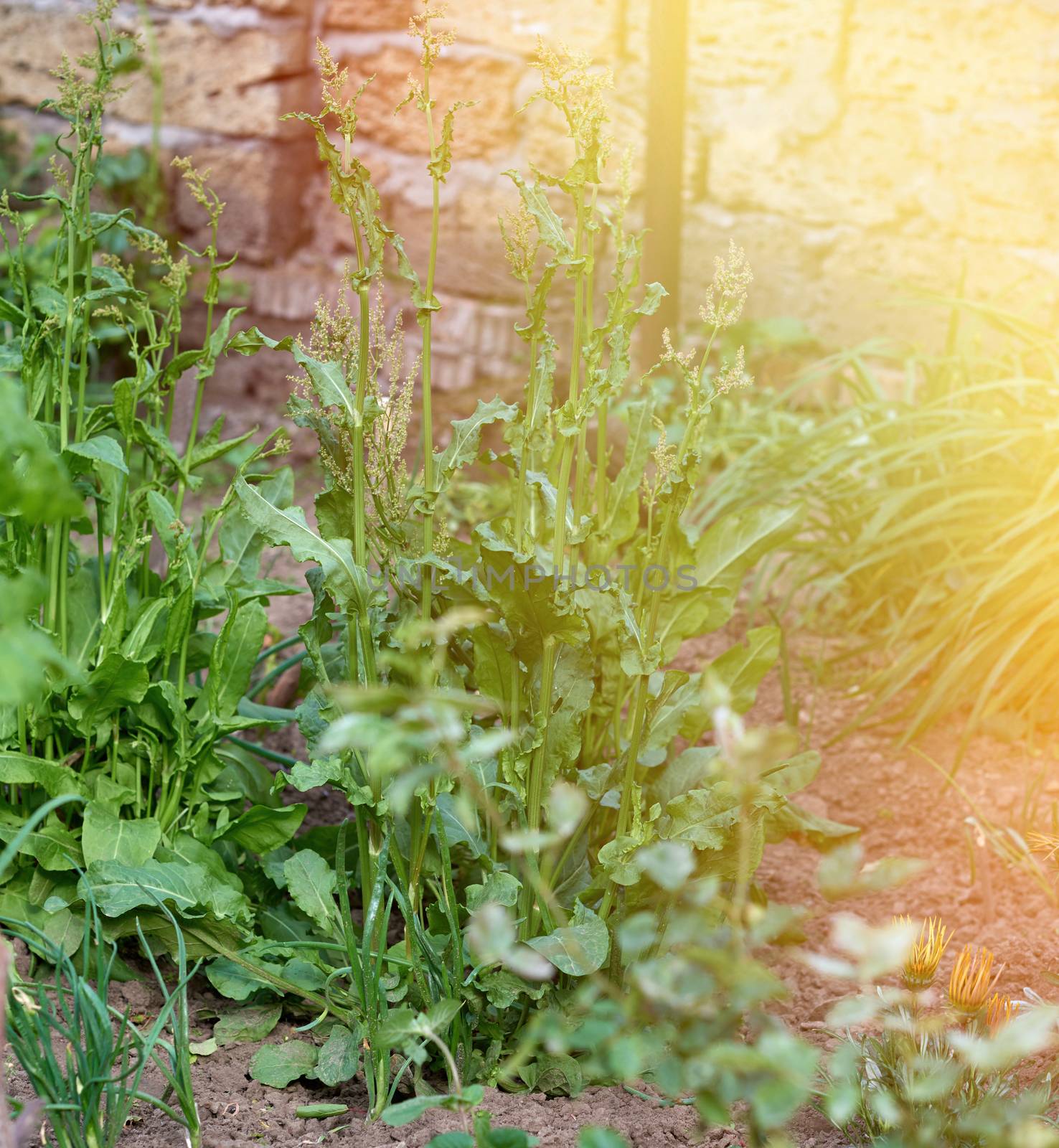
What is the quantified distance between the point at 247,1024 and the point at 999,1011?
2.81 ft

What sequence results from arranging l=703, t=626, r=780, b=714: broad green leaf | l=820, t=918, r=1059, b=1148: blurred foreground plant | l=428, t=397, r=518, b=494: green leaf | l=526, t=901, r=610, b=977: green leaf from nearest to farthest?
l=820, t=918, r=1059, b=1148: blurred foreground plant < l=526, t=901, r=610, b=977: green leaf < l=428, t=397, r=518, b=494: green leaf < l=703, t=626, r=780, b=714: broad green leaf

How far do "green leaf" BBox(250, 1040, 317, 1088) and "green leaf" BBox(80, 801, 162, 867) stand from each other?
268 mm

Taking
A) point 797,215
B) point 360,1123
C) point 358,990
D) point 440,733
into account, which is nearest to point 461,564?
point 358,990

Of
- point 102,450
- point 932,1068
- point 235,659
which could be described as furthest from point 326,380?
point 932,1068

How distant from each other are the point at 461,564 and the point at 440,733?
0.94 meters

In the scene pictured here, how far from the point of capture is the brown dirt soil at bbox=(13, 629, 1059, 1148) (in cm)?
121

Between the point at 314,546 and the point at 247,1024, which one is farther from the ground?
the point at 314,546

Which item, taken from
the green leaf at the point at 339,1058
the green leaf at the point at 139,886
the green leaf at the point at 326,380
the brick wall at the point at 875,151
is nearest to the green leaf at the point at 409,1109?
the green leaf at the point at 339,1058

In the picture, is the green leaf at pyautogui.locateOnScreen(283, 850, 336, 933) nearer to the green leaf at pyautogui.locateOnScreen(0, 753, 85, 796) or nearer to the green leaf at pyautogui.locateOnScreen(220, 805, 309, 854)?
the green leaf at pyautogui.locateOnScreen(220, 805, 309, 854)

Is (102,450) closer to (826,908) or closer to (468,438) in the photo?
(468,438)

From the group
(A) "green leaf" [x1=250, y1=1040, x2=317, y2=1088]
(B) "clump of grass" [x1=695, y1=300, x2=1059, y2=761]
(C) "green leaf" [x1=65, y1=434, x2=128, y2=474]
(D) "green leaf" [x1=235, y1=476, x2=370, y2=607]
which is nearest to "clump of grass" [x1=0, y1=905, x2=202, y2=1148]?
(A) "green leaf" [x1=250, y1=1040, x2=317, y2=1088]

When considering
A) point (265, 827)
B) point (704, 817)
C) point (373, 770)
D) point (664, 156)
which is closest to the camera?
point (373, 770)

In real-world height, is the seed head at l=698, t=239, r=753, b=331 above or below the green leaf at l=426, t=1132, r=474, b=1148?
above

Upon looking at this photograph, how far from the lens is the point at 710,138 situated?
10.6 feet
